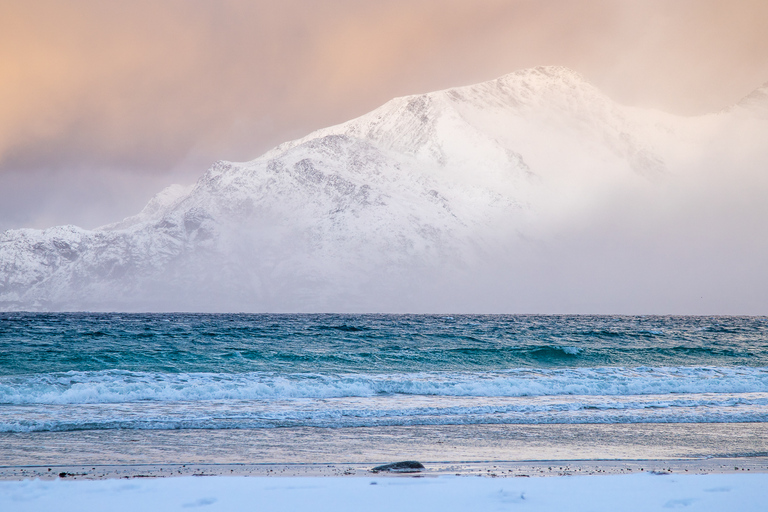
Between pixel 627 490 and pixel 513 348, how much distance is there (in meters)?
35.2

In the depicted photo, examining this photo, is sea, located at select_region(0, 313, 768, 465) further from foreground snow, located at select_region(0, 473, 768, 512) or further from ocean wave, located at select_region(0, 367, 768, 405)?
foreground snow, located at select_region(0, 473, 768, 512)

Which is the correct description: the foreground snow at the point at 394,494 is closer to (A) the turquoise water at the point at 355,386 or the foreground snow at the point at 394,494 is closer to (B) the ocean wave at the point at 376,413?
(B) the ocean wave at the point at 376,413

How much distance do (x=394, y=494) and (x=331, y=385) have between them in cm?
1631

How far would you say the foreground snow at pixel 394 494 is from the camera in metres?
8.87

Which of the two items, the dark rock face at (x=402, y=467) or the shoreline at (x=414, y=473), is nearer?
the shoreline at (x=414, y=473)

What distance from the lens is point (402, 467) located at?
1129 cm

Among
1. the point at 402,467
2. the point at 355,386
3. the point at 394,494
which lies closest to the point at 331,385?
the point at 355,386

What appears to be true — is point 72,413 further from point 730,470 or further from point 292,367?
point 730,470

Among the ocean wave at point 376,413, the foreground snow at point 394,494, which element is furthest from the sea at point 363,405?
the foreground snow at point 394,494

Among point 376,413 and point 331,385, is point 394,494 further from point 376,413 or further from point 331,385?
point 331,385

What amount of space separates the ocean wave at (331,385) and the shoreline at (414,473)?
1132 centimetres

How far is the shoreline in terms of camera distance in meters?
11.0

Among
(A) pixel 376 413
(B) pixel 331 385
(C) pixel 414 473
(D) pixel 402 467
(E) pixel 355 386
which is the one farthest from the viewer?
(B) pixel 331 385

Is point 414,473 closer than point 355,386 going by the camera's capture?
Yes
